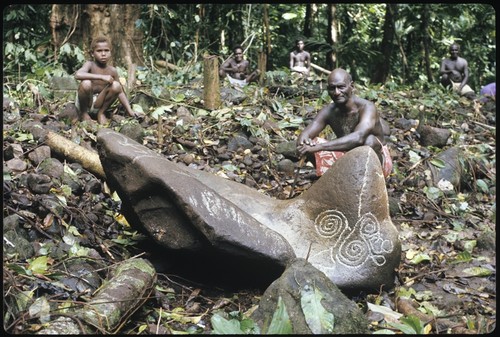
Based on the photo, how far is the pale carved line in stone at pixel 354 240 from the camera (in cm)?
375

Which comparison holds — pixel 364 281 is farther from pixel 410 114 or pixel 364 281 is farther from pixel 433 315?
pixel 410 114

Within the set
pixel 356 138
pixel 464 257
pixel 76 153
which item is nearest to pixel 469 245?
pixel 464 257

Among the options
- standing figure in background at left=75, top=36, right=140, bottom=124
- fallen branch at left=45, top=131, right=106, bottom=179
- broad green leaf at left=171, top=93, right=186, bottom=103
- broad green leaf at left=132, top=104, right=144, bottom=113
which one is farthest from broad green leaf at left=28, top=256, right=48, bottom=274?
broad green leaf at left=171, top=93, right=186, bottom=103

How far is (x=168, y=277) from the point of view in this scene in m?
3.77

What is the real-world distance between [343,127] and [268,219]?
1.47m

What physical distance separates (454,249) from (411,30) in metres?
11.8

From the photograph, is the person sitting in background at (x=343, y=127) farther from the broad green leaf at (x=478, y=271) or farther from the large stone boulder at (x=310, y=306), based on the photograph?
the large stone boulder at (x=310, y=306)

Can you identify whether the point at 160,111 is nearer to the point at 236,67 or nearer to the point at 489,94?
the point at 236,67

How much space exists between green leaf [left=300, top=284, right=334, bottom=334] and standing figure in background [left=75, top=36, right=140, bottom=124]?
14.7ft

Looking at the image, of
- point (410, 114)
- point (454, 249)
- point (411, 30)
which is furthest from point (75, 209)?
point (411, 30)

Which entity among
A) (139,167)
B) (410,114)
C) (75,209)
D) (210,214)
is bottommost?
(410,114)

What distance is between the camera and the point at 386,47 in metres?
14.1

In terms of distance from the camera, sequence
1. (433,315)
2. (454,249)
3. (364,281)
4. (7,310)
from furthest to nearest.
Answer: (454,249) → (364,281) → (433,315) → (7,310)

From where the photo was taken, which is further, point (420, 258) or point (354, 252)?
point (420, 258)
